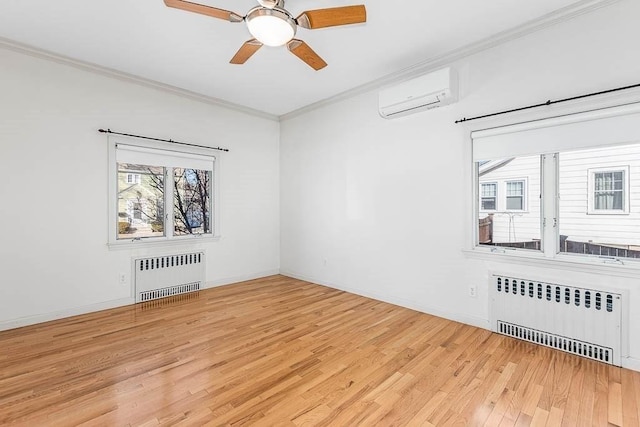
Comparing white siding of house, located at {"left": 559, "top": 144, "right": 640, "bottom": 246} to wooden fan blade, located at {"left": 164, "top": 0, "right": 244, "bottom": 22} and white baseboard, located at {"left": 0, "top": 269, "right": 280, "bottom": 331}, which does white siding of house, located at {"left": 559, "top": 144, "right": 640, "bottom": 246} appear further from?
white baseboard, located at {"left": 0, "top": 269, "right": 280, "bottom": 331}

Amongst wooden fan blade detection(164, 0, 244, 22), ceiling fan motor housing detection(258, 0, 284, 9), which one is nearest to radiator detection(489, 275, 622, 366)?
ceiling fan motor housing detection(258, 0, 284, 9)

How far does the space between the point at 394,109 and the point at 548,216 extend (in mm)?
1906

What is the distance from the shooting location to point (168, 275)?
4.18m

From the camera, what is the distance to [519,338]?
2.82 meters

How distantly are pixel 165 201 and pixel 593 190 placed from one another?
4.82 m

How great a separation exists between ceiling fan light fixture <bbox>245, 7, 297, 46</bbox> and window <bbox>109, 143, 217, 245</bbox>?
8.38 feet

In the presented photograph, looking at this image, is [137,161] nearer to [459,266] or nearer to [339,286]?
[339,286]

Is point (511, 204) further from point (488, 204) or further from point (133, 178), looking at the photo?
point (133, 178)

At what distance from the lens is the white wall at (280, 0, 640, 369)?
2477mm

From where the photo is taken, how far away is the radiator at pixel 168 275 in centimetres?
395

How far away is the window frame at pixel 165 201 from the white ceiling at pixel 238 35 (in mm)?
868

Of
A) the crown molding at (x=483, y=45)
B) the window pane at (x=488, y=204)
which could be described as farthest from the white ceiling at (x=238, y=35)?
the window pane at (x=488, y=204)

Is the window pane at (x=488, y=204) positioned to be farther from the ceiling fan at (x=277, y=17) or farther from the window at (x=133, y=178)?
the window at (x=133, y=178)

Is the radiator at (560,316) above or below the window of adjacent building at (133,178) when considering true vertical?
below
